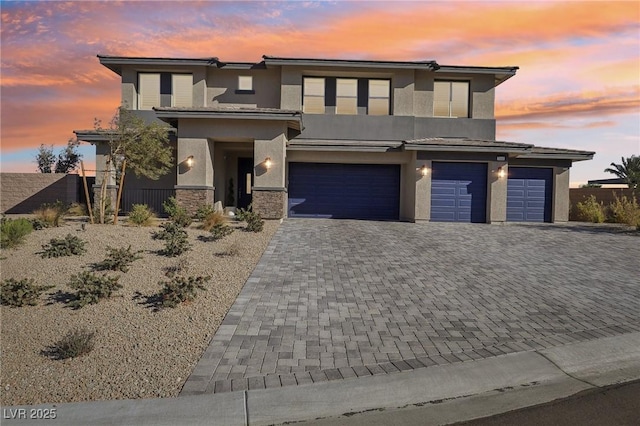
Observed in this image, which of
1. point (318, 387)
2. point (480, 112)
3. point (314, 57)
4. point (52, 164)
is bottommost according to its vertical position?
point (318, 387)

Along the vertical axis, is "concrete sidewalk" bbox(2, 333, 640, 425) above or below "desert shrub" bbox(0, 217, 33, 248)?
below

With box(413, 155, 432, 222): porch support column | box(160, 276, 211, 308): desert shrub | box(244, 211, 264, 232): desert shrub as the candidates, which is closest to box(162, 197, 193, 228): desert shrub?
box(244, 211, 264, 232): desert shrub

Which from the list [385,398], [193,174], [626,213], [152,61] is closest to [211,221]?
[193,174]

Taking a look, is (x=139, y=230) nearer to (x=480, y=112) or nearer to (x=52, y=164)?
(x=480, y=112)

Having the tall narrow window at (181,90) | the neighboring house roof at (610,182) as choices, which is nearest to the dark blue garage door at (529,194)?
the tall narrow window at (181,90)

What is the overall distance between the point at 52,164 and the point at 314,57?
27.1 meters

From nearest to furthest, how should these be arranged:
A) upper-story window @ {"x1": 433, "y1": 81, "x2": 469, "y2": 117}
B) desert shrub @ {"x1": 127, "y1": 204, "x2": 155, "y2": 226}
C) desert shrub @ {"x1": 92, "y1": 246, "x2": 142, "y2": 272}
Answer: desert shrub @ {"x1": 92, "y1": 246, "x2": 142, "y2": 272} → desert shrub @ {"x1": 127, "y1": 204, "x2": 155, "y2": 226} → upper-story window @ {"x1": 433, "y1": 81, "x2": 469, "y2": 117}

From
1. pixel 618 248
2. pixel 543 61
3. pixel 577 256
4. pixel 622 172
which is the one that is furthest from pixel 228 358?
pixel 622 172

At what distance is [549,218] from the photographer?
22672mm

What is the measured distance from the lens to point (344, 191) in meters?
22.3

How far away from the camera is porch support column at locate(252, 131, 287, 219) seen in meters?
18.5

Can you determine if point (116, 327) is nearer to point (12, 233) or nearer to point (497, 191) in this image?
point (12, 233)

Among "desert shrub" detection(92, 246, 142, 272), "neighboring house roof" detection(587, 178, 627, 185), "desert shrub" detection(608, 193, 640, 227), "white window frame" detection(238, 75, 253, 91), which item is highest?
"white window frame" detection(238, 75, 253, 91)

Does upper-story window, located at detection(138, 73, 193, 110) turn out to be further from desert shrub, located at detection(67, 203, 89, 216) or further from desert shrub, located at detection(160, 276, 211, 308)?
desert shrub, located at detection(160, 276, 211, 308)
